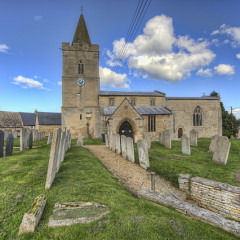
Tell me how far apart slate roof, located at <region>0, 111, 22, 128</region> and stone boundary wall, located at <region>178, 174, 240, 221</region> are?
37419mm

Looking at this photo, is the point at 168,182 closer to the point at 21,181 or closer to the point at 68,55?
the point at 21,181

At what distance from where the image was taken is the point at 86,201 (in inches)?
147

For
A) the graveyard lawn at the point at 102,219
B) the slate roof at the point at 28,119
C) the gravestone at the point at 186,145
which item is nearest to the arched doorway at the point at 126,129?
the gravestone at the point at 186,145

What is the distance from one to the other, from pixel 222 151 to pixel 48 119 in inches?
1214

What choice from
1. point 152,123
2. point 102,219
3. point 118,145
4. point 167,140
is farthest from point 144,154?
point 152,123

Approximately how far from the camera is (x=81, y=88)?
2392 cm

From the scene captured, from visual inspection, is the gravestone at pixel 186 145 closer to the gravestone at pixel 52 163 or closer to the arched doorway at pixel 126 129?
Answer: the arched doorway at pixel 126 129

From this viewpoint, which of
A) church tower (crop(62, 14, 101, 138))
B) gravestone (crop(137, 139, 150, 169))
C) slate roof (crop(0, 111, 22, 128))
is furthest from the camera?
slate roof (crop(0, 111, 22, 128))

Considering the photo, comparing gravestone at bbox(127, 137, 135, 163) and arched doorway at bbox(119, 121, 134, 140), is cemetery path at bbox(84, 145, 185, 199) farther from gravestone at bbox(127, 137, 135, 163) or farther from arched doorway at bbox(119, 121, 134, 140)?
arched doorway at bbox(119, 121, 134, 140)

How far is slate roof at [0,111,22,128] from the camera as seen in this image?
3212cm

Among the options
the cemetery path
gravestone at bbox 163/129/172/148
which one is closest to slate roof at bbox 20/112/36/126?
the cemetery path

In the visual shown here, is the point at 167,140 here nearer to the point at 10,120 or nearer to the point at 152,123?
the point at 152,123

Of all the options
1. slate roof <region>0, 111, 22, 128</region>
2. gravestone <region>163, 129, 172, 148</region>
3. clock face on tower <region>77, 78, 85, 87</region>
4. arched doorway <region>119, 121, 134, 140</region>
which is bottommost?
gravestone <region>163, 129, 172, 148</region>

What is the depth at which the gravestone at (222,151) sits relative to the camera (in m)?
8.22
